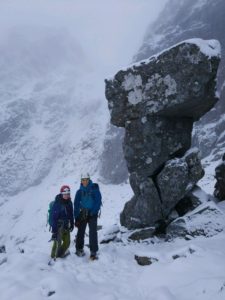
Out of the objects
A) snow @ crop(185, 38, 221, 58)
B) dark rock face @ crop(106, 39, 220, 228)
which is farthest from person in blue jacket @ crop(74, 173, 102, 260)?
snow @ crop(185, 38, 221, 58)

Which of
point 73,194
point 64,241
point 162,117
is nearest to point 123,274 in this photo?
point 64,241

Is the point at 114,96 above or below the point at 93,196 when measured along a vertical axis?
above

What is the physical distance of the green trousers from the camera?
33.6ft

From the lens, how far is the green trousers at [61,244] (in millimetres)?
10234

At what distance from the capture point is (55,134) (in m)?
94.3

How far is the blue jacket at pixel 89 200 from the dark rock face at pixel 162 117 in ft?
9.42

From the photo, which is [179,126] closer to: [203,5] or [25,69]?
[203,5]

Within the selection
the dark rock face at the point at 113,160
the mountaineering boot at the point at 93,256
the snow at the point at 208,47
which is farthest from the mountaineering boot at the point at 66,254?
the dark rock face at the point at 113,160

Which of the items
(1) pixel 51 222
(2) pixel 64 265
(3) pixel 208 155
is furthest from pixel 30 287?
(3) pixel 208 155

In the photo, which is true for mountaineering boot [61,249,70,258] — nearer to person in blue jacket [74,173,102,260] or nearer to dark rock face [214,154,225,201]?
person in blue jacket [74,173,102,260]

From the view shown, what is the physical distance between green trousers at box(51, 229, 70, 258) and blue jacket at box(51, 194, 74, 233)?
0.59 feet

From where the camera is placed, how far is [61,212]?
10461mm

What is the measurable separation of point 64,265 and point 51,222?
126cm

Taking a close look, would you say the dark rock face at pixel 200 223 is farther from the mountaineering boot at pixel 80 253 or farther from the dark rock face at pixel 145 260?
the mountaineering boot at pixel 80 253
